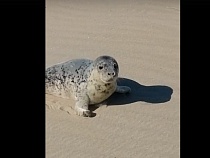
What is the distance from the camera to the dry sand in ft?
10.2

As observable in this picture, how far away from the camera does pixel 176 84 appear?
3.88m

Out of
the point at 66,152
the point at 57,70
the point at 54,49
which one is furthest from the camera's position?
the point at 54,49

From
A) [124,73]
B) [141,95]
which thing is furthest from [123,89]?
Result: [124,73]

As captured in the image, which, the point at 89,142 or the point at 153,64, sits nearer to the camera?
the point at 89,142

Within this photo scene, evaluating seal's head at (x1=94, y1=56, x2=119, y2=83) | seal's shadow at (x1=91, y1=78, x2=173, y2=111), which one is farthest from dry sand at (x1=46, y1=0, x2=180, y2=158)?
seal's head at (x1=94, y1=56, x2=119, y2=83)

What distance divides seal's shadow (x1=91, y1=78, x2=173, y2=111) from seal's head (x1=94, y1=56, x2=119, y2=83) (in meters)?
0.30

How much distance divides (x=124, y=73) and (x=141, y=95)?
45 centimetres

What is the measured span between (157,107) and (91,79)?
539 mm

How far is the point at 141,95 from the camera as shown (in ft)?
12.2

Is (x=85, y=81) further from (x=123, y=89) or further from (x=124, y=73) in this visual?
(x=124, y=73)

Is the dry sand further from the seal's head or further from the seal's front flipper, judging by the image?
the seal's head

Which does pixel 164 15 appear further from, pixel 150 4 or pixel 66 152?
pixel 66 152

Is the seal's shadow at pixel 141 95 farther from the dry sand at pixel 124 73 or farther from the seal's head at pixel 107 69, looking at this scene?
the seal's head at pixel 107 69
